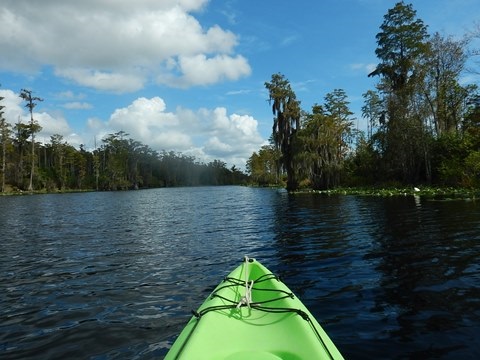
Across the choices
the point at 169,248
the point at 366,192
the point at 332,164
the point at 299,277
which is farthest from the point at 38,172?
the point at 299,277

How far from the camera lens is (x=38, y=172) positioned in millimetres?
90562

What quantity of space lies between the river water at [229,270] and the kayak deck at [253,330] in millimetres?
1047

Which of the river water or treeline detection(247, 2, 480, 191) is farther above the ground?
treeline detection(247, 2, 480, 191)

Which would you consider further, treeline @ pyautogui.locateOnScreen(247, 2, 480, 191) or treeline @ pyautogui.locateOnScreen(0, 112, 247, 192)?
treeline @ pyautogui.locateOnScreen(0, 112, 247, 192)

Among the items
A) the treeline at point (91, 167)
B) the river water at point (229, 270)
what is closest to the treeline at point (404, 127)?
the river water at point (229, 270)

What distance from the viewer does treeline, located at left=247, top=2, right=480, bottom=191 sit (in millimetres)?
33812

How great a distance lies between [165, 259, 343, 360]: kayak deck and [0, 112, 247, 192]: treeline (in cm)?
8502

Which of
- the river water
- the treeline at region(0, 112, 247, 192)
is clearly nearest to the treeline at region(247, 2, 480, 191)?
the river water

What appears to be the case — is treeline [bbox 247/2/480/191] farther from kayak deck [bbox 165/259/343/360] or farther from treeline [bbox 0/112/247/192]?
treeline [bbox 0/112/247/192]

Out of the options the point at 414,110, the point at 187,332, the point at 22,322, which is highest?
the point at 414,110

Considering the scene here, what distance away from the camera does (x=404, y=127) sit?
36031 mm

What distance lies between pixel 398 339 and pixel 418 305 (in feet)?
5.14

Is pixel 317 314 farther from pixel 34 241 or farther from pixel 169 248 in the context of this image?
pixel 34 241

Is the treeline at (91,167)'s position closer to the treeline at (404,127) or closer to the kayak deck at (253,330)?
the treeline at (404,127)
